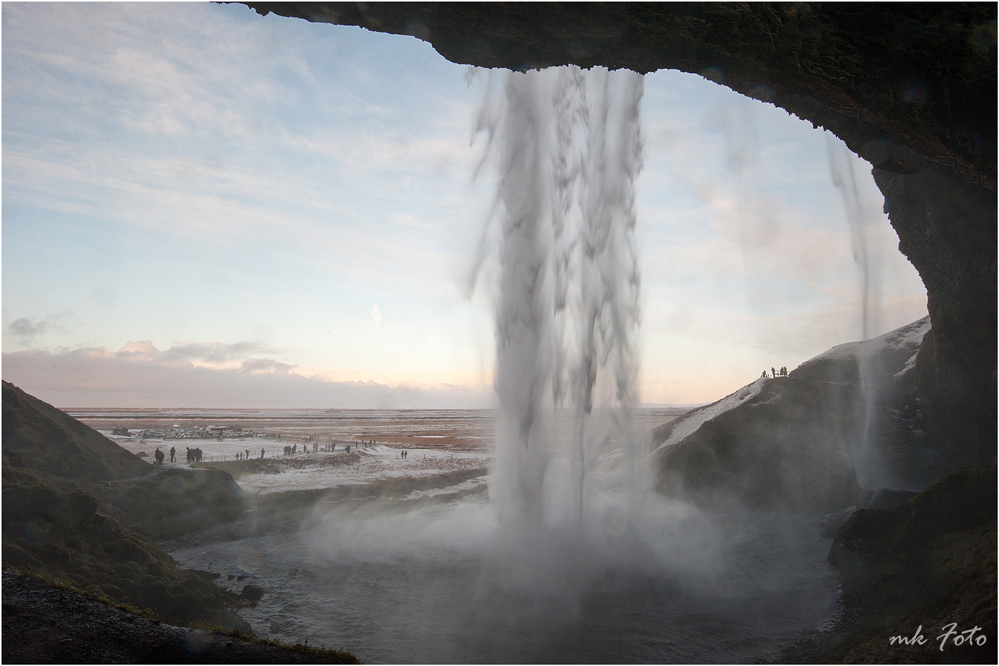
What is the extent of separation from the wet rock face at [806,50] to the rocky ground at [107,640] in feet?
39.8

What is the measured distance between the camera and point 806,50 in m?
9.59

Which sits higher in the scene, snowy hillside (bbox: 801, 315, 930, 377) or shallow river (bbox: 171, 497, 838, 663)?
snowy hillside (bbox: 801, 315, 930, 377)

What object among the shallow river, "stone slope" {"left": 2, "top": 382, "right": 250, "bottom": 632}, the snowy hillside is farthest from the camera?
the snowy hillside

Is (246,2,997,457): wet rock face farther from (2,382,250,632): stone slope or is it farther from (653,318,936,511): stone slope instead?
(653,318,936,511): stone slope

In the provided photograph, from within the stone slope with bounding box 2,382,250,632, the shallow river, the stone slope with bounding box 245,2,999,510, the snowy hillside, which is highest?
the stone slope with bounding box 245,2,999,510

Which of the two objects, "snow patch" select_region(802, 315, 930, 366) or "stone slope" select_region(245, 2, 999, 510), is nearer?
"stone slope" select_region(245, 2, 999, 510)

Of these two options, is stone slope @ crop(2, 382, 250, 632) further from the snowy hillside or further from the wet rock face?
the snowy hillside

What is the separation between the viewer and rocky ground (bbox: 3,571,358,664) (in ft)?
23.1

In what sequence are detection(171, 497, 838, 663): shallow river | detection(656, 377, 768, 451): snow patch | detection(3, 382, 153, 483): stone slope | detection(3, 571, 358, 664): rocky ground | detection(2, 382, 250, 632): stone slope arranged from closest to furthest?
1. detection(3, 571, 358, 664): rocky ground
2. detection(171, 497, 838, 663): shallow river
3. detection(2, 382, 250, 632): stone slope
4. detection(3, 382, 153, 483): stone slope
5. detection(656, 377, 768, 451): snow patch

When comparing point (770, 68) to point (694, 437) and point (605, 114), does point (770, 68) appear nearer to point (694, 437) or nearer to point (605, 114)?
point (605, 114)
